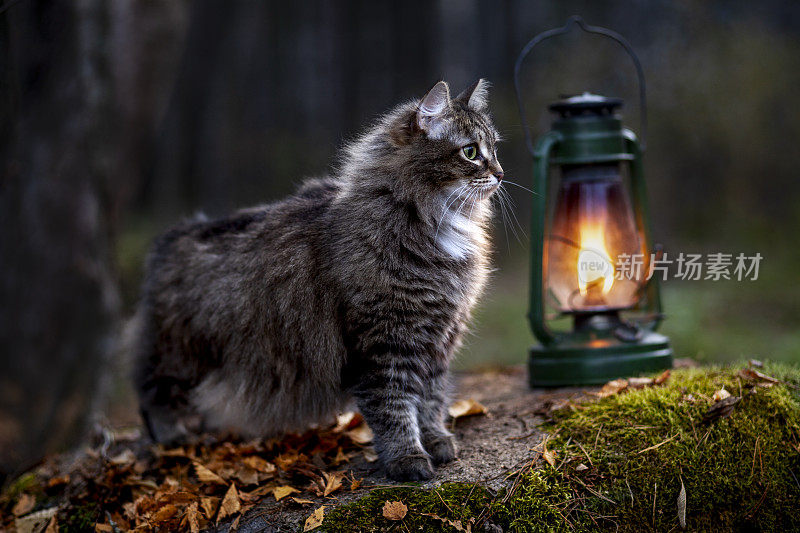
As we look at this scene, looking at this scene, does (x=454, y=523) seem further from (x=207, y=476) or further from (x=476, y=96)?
(x=476, y=96)

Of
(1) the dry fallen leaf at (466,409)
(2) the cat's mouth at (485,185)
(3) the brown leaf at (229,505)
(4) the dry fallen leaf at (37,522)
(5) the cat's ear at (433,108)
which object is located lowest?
(4) the dry fallen leaf at (37,522)

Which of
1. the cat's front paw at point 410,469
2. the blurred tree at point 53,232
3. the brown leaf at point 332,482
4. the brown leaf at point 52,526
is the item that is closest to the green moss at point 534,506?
the cat's front paw at point 410,469

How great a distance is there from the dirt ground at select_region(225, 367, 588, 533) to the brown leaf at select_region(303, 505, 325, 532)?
0.05 m

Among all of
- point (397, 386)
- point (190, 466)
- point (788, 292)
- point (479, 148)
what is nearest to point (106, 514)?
point (190, 466)

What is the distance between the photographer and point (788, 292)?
25.9 ft

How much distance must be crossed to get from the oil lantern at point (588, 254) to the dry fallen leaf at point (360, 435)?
961mm

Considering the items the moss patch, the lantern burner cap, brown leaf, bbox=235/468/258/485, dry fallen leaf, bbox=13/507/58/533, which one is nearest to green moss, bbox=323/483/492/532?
the moss patch

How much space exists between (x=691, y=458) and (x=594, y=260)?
120cm

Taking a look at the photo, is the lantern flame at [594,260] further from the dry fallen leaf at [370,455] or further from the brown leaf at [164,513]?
the brown leaf at [164,513]

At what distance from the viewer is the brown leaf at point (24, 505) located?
10.5 feet

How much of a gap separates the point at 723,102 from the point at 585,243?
283 inches

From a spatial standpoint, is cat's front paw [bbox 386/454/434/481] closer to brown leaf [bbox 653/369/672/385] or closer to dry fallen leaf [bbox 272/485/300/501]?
dry fallen leaf [bbox 272/485/300/501]

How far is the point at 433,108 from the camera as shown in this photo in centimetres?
287

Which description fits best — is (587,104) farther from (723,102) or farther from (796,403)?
(723,102)
